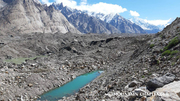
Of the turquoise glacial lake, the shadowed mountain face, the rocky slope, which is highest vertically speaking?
the shadowed mountain face

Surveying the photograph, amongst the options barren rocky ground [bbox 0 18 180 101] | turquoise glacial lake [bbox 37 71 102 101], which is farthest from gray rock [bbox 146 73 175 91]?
turquoise glacial lake [bbox 37 71 102 101]

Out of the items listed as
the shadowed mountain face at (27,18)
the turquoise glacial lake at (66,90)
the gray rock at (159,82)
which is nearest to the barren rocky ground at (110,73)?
the gray rock at (159,82)

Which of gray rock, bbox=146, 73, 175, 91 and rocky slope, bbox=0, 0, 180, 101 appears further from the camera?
rocky slope, bbox=0, 0, 180, 101

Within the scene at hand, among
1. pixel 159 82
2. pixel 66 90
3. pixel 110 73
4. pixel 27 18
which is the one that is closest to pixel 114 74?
pixel 110 73

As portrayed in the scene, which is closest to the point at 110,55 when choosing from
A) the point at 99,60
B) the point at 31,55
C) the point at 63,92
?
the point at 99,60

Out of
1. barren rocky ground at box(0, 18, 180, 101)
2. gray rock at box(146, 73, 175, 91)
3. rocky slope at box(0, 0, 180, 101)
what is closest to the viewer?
gray rock at box(146, 73, 175, 91)

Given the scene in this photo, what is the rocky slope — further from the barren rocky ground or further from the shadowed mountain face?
the shadowed mountain face

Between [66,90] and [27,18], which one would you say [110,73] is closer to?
[66,90]

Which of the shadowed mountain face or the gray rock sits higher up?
the shadowed mountain face

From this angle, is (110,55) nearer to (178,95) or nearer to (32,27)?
(178,95)

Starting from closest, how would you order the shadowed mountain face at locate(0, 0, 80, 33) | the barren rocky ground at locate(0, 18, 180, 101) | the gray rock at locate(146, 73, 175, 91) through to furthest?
the gray rock at locate(146, 73, 175, 91), the barren rocky ground at locate(0, 18, 180, 101), the shadowed mountain face at locate(0, 0, 80, 33)
